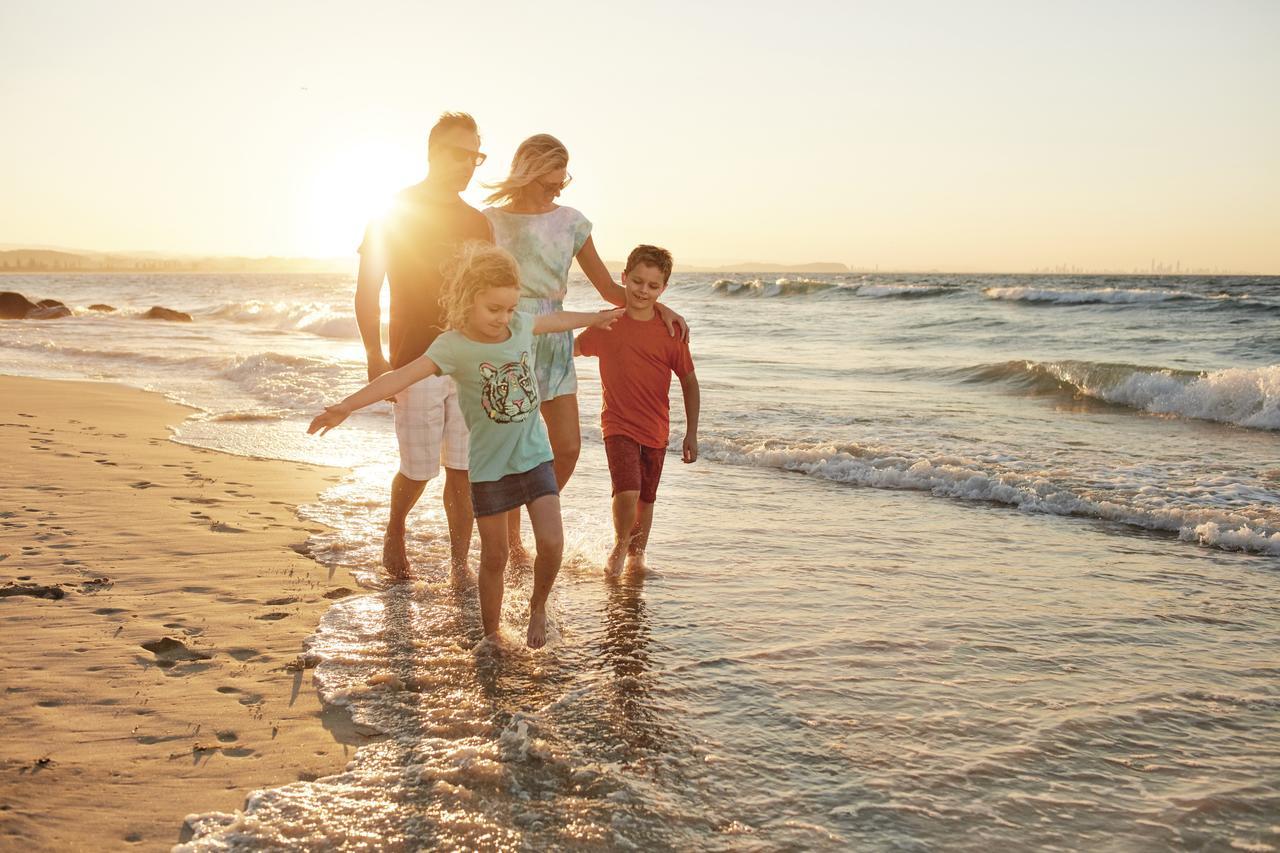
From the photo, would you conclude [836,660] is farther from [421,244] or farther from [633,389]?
[421,244]

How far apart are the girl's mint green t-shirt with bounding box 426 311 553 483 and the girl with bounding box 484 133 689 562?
2.59 feet

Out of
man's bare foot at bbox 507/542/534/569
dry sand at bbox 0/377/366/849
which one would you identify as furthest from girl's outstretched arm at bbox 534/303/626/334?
dry sand at bbox 0/377/366/849

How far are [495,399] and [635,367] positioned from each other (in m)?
1.29

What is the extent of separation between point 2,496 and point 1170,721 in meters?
6.07

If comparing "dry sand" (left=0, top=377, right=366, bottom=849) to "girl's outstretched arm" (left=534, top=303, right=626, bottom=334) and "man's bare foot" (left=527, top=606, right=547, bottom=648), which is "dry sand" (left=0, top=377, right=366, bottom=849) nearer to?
"man's bare foot" (left=527, top=606, right=547, bottom=648)

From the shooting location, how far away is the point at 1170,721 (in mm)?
3301

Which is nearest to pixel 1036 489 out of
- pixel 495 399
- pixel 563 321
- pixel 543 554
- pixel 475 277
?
pixel 563 321

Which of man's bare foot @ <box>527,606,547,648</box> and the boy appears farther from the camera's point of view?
the boy

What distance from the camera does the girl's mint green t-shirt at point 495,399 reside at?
11.9ft

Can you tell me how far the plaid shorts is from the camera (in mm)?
4523

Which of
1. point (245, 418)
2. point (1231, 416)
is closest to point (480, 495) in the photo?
point (245, 418)

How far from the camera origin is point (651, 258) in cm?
459

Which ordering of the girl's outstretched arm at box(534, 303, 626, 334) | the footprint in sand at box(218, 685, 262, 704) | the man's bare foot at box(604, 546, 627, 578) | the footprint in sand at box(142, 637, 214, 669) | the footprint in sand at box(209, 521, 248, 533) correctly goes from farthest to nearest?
1. the footprint in sand at box(209, 521, 248, 533)
2. the man's bare foot at box(604, 546, 627, 578)
3. the girl's outstretched arm at box(534, 303, 626, 334)
4. the footprint in sand at box(142, 637, 214, 669)
5. the footprint in sand at box(218, 685, 262, 704)

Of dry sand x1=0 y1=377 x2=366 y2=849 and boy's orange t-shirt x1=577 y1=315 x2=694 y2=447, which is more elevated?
boy's orange t-shirt x1=577 y1=315 x2=694 y2=447
